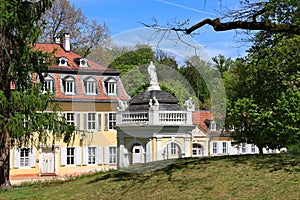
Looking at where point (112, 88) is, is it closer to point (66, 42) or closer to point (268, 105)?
point (66, 42)

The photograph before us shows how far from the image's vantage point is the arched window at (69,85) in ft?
114

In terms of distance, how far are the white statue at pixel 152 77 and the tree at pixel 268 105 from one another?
3765 millimetres

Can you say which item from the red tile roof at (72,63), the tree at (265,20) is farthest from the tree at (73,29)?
the tree at (265,20)

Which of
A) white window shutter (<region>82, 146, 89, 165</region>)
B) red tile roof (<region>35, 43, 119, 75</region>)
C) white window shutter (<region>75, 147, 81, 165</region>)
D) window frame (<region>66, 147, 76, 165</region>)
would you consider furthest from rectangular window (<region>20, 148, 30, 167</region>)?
red tile roof (<region>35, 43, 119, 75</region>)

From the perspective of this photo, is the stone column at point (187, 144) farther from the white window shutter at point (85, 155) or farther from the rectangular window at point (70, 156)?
the rectangular window at point (70, 156)

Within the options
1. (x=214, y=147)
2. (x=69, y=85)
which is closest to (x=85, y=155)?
(x=69, y=85)

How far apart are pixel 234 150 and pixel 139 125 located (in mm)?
18945

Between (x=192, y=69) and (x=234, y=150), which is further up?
(x=192, y=69)

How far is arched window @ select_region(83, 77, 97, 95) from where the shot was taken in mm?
35094

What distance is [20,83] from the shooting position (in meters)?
19.5

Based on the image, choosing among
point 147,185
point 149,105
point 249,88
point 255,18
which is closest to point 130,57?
point 149,105

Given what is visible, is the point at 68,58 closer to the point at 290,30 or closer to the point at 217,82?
the point at 217,82

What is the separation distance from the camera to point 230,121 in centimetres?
2775

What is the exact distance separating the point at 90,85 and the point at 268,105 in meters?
14.1
